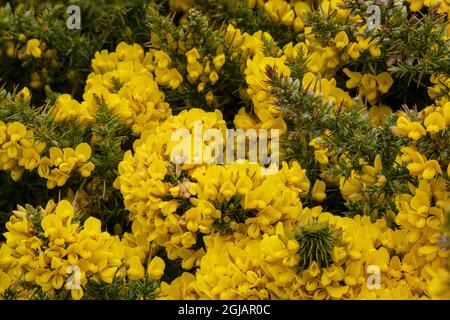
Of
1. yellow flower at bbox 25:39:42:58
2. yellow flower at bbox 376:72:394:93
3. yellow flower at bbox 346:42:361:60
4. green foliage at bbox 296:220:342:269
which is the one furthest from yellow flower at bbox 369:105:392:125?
yellow flower at bbox 25:39:42:58

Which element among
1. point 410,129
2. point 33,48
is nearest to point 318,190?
point 410,129

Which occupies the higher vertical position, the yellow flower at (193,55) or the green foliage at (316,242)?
the yellow flower at (193,55)

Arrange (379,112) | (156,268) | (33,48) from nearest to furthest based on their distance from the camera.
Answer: (156,268), (379,112), (33,48)

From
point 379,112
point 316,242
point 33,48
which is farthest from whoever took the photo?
point 33,48

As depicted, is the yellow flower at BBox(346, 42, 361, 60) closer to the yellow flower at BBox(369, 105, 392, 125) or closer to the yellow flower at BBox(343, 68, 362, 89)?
the yellow flower at BBox(343, 68, 362, 89)

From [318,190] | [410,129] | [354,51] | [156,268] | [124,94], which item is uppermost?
[354,51]

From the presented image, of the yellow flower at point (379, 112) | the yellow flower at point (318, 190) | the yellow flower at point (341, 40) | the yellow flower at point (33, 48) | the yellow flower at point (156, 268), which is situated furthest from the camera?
the yellow flower at point (33, 48)

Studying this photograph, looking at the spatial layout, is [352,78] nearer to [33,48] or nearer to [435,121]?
[435,121]

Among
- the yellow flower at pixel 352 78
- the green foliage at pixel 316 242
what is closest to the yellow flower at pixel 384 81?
the yellow flower at pixel 352 78

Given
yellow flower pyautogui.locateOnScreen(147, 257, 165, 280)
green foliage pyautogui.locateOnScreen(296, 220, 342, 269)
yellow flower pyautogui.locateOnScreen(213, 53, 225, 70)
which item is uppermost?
yellow flower pyautogui.locateOnScreen(213, 53, 225, 70)

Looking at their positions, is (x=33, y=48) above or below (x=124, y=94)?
above

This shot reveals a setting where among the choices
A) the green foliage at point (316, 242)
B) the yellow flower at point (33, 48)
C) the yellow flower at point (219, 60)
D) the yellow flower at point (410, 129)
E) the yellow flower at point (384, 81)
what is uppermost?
the yellow flower at point (33, 48)

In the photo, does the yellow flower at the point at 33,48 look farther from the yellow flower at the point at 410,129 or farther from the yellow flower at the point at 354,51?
the yellow flower at the point at 410,129
